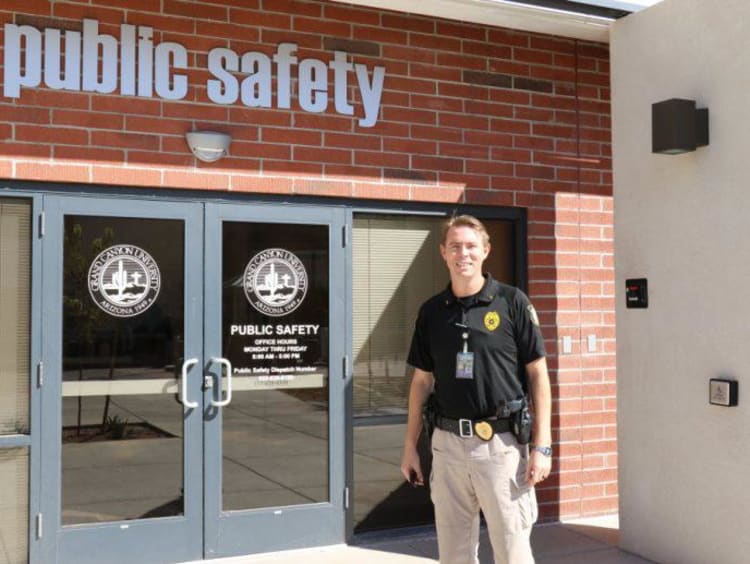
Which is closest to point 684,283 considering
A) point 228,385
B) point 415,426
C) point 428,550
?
point 415,426

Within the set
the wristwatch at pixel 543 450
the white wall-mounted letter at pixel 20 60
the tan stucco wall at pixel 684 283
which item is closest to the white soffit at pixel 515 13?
the tan stucco wall at pixel 684 283

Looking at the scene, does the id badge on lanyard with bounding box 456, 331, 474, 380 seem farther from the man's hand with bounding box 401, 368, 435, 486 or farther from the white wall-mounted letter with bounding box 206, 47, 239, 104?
the white wall-mounted letter with bounding box 206, 47, 239, 104

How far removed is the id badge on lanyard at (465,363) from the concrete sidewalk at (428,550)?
191 centimetres

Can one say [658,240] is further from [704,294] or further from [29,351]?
[29,351]

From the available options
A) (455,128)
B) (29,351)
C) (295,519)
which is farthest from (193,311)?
(455,128)

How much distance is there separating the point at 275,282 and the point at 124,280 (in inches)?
34.8

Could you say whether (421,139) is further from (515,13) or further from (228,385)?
(228,385)

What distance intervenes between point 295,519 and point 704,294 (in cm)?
268

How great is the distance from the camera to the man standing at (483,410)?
3.57 metres

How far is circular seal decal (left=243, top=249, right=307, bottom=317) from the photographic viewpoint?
5.19 metres

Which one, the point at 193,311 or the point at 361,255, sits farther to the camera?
the point at 361,255

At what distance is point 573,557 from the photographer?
17.1 feet

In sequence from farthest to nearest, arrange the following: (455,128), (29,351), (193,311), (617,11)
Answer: (455,128) → (617,11) → (193,311) → (29,351)

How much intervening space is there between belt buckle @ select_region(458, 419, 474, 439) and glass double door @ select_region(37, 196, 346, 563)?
1.83 m
